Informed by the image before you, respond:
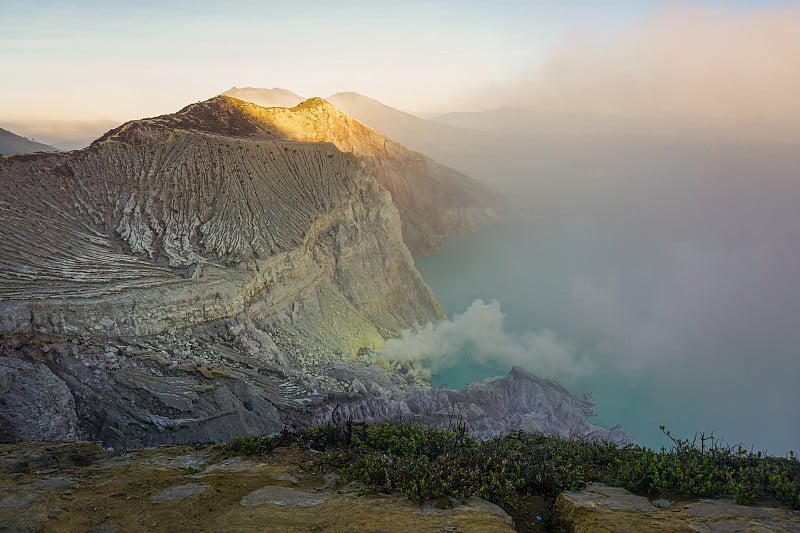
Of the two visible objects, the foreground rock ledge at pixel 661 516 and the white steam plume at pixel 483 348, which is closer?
the foreground rock ledge at pixel 661 516

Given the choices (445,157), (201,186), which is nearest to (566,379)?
(201,186)

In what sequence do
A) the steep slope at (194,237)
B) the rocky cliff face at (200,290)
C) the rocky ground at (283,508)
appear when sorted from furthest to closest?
1. the steep slope at (194,237)
2. the rocky cliff face at (200,290)
3. the rocky ground at (283,508)

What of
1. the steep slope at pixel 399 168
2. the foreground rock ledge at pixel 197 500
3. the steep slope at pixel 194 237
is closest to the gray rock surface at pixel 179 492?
the foreground rock ledge at pixel 197 500

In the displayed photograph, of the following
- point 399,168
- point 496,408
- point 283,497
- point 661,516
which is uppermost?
point 399,168

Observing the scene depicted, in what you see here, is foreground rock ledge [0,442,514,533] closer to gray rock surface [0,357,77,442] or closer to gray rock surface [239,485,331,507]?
gray rock surface [239,485,331,507]

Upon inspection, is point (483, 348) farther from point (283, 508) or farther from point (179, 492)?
point (283, 508)

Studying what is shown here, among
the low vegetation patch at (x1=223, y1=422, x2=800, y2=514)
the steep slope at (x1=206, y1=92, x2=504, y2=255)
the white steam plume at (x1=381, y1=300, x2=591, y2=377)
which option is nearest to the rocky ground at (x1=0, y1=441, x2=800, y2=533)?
the low vegetation patch at (x1=223, y1=422, x2=800, y2=514)

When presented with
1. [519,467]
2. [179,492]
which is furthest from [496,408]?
[179,492]

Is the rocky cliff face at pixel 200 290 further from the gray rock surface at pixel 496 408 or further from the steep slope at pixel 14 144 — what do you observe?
the steep slope at pixel 14 144
